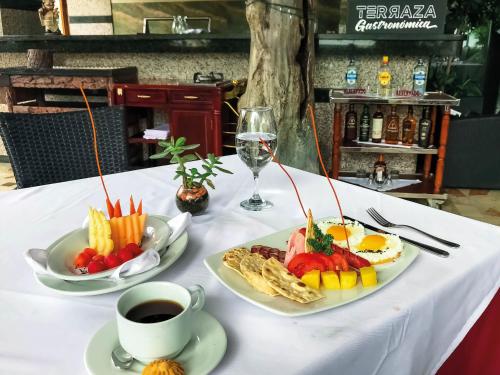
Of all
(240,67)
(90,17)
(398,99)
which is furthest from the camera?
(90,17)

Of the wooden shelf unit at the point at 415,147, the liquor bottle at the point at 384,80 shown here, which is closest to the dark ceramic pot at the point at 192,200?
the wooden shelf unit at the point at 415,147

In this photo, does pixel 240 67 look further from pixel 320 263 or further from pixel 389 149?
pixel 320 263

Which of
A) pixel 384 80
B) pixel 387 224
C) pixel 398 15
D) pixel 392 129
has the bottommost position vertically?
pixel 392 129

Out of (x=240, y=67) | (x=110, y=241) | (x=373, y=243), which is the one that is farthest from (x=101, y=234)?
(x=240, y=67)

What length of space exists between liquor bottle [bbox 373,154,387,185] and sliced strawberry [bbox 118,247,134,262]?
277 cm

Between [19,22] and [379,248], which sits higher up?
[19,22]

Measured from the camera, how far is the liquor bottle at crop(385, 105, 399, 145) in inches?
127

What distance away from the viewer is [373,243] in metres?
0.78

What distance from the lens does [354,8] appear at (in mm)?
3100

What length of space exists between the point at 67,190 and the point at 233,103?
253 centimetres

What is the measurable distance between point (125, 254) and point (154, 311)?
197 mm

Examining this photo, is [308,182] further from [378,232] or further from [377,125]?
[377,125]

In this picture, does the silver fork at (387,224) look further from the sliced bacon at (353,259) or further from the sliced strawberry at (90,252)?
the sliced strawberry at (90,252)

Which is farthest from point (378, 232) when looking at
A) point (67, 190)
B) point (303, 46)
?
point (303, 46)
